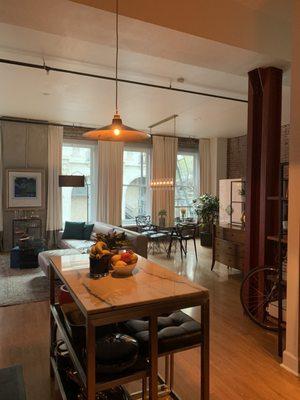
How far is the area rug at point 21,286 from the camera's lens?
161 inches

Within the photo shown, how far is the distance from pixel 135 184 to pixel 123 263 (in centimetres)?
699

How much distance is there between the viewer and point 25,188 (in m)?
7.32

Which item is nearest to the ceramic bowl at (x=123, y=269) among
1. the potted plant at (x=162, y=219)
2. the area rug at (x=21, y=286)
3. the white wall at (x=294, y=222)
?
the white wall at (x=294, y=222)

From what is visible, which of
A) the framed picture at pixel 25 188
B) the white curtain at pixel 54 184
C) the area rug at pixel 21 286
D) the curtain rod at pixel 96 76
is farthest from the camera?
the white curtain at pixel 54 184

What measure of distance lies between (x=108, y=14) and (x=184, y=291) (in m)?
2.27

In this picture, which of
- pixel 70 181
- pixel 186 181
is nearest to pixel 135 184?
pixel 186 181

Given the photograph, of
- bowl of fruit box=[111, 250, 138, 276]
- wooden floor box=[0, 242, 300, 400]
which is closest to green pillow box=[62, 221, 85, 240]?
wooden floor box=[0, 242, 300, 400]

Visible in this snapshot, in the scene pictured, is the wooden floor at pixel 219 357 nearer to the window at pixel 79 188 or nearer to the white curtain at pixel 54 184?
the white curtain at pixel 54 184

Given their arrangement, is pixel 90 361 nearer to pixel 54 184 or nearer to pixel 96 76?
pixel 96 76

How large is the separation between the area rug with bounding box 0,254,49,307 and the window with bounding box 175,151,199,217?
5.25 metres

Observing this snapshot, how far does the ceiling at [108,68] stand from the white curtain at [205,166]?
1.69 meters

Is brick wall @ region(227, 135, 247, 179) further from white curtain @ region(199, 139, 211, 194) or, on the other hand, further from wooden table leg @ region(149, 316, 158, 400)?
wooden table leg @ region(149, 316, 158, 400)

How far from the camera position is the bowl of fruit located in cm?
201

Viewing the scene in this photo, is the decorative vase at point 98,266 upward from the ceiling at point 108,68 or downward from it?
downward
